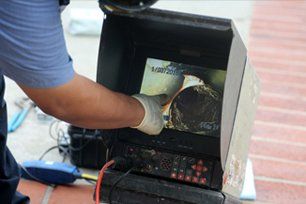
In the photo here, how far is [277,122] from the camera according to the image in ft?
10.3

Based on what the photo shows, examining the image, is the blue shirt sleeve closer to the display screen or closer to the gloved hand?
the gloved hand

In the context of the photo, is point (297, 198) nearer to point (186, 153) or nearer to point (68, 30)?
point (186, 153)

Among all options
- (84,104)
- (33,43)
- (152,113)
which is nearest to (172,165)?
(152,113)

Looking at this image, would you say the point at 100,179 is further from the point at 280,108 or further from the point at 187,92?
the point at 280,108

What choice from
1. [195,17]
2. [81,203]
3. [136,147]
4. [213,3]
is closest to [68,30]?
[213,3]

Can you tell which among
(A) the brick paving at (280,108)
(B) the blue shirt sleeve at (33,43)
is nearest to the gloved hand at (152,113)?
(B) the blue shirt sleeve at (33,43)

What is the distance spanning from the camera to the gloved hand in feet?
5.20

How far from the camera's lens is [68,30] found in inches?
159

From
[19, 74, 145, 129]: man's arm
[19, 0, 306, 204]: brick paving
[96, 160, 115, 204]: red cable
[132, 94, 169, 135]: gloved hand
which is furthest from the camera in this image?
[19, 0, 306, 204]: brick paving

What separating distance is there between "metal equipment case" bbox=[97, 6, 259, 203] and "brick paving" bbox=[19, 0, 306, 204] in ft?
1.93

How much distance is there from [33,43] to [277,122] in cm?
218

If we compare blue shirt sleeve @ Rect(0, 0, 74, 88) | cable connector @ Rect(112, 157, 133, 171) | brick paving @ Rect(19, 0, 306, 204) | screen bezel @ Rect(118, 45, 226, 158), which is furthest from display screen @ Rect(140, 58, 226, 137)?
brick paving @ Rect(19, 0, 306, 204)

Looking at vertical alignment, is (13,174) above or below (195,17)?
below

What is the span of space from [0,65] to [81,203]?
1.04 meters
